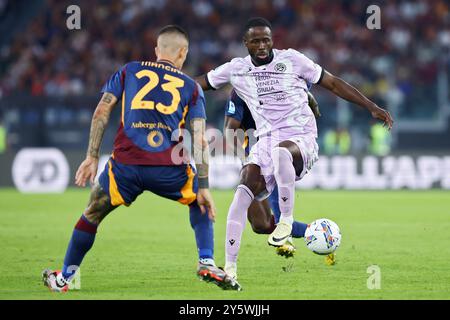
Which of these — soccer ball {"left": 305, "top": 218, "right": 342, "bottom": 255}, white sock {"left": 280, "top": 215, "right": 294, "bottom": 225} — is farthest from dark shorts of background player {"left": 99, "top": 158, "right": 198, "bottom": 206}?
soccer ball {"left": 305, "top": 218, "right": 342, "bottom": 255}

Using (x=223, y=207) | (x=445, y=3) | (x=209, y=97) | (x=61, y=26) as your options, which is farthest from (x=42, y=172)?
(x=445, y=3)

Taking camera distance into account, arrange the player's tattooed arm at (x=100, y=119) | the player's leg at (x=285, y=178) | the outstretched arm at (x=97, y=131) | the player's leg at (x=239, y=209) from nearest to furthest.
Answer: the outstretched arm at (x=97, y=131), the player's tattooed arm at (x=100, y=119), the player's leg at (x=239, y=209), the player's leg at (x=285, y=178)

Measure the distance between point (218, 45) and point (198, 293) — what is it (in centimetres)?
2034

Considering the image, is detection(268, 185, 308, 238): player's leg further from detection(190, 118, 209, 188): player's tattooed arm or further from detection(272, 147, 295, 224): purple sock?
detection(190, 118, 209, 188): player's tattooed arm

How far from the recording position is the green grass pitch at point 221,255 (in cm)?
764

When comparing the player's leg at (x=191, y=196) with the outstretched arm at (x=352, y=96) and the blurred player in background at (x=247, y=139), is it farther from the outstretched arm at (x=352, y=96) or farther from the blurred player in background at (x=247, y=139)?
the blurred player in background at (x=247, y=139)

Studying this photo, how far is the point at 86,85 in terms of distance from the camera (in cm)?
2617

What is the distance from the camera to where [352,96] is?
8.64 metres

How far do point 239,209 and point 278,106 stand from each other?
1.31 m

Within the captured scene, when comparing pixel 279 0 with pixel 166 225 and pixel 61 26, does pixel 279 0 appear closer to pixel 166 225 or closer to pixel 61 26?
pixel 61 26

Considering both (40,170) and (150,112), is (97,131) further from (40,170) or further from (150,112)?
(40,170)

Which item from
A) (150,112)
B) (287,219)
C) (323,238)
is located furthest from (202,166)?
(323,238)

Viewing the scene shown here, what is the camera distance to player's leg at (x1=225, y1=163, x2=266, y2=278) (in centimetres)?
797

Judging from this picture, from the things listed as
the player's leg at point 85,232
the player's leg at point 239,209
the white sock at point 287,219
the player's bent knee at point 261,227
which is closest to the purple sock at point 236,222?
the player's leg at point 239,209
